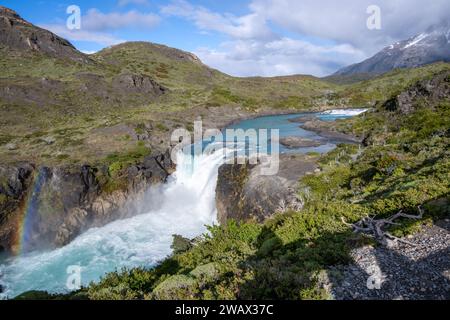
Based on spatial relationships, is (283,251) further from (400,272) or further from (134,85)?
(134,85)

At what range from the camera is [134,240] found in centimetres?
3102

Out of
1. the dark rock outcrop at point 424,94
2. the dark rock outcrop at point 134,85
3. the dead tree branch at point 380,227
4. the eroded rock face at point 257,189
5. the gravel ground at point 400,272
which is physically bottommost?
the eroded rock face at point 257,189

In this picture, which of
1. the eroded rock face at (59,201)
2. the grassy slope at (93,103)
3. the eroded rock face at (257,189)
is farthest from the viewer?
the grassy slope at (93,103)

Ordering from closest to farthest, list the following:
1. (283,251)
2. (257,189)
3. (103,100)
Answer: (283,251) → (257,189) → (103,100)

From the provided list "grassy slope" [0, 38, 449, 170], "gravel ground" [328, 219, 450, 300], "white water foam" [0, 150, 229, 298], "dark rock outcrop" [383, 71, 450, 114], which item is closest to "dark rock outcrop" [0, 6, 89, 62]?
"grassy slope" [0, 38, 449, 170]

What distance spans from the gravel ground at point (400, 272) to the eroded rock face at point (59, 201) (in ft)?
99.3

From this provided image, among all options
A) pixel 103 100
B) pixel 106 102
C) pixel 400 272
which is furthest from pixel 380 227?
pixel 103 100

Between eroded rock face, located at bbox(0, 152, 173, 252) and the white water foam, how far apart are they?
128 centimetres

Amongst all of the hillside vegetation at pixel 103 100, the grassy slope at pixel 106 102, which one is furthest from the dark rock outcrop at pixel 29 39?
the grassy slope at pixel 106 102

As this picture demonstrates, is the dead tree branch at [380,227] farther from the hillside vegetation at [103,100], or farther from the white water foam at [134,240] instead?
the hillside vegetation at [103,100]

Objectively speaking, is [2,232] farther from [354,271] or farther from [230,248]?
[354,271]

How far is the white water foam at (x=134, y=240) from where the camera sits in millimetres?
26305

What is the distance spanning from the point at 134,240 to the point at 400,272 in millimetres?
26661
